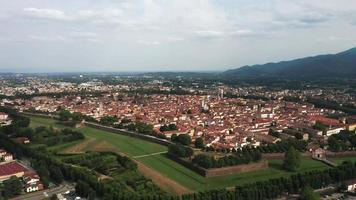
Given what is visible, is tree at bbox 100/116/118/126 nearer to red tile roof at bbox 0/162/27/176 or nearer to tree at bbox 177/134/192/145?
tree at bbox 177/134/192/145

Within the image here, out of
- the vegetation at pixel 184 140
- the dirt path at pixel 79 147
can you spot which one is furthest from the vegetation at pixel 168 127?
the dirt path at pixel 79 147

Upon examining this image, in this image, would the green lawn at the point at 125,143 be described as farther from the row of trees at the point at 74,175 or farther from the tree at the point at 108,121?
the row of trees at the point at 74,175

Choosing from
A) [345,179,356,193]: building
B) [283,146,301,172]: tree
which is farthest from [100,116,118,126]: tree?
[345,179,356,193]: building

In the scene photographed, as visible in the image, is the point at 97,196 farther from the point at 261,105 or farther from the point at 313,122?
the point at 261,105

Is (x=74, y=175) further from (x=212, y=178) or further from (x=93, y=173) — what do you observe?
(x=212, y=178)

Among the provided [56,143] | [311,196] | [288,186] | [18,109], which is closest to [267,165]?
[288,186]
